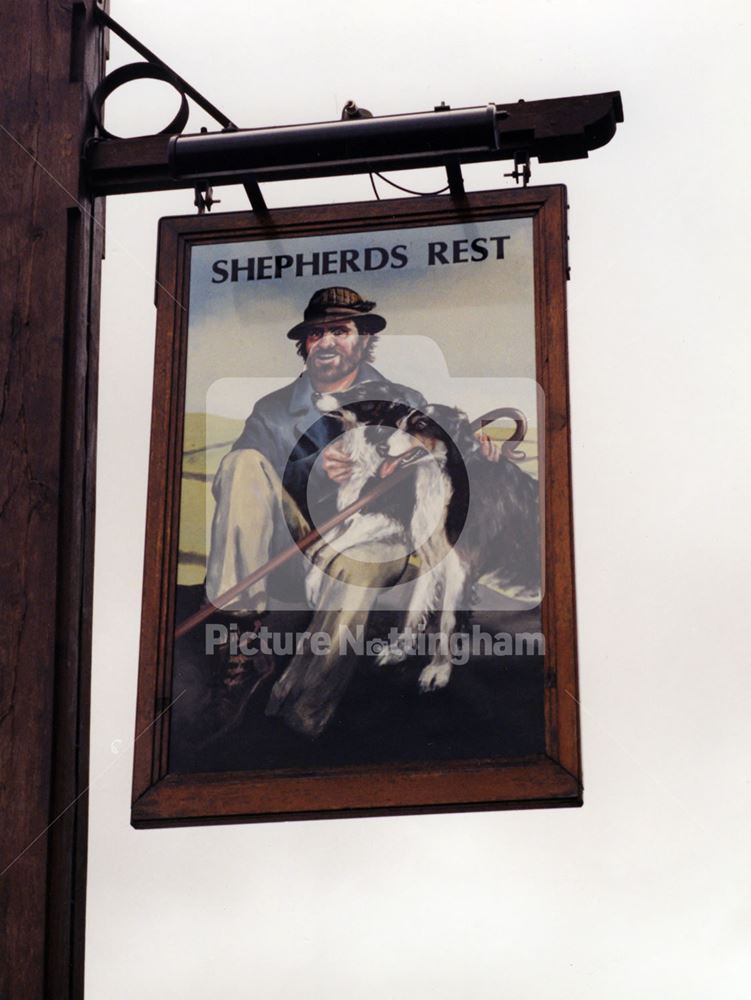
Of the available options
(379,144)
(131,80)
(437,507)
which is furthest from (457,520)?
(131,80)

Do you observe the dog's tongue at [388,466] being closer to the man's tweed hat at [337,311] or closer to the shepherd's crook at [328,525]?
the shepherd's crook at [328,525]

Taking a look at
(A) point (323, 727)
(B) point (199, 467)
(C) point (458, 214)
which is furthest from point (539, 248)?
(A) point (323, 727)

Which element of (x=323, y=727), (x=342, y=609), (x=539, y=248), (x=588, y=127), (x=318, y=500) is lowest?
(x=323, y=727)

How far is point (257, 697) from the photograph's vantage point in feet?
15.3

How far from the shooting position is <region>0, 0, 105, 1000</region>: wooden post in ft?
15.0

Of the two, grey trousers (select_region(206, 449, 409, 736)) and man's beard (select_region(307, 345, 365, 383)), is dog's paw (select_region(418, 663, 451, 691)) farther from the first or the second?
man's beard (select_region(307, 345, 365, 383))

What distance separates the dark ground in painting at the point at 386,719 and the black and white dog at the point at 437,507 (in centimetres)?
6

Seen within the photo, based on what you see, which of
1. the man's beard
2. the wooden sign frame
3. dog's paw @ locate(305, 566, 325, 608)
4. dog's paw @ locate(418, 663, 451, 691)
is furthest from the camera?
the man's beard

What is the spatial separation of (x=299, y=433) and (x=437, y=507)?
1.46 ft

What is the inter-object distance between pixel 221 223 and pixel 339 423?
68 centimetres

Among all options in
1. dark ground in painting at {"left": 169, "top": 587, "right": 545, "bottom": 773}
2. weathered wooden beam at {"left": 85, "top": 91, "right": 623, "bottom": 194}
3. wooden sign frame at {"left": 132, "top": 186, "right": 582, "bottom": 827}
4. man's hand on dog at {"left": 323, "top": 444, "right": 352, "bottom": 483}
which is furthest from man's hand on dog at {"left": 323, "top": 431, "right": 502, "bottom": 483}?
weathered wooden beam at {"left": 85, "top": 91, "right": 623, "bottom": 194}

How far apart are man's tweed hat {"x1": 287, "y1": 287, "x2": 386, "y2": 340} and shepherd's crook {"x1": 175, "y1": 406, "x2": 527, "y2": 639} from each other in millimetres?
426

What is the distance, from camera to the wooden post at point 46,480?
4582 mm

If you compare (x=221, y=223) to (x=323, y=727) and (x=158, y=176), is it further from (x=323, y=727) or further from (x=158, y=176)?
(x=323, y=727)
